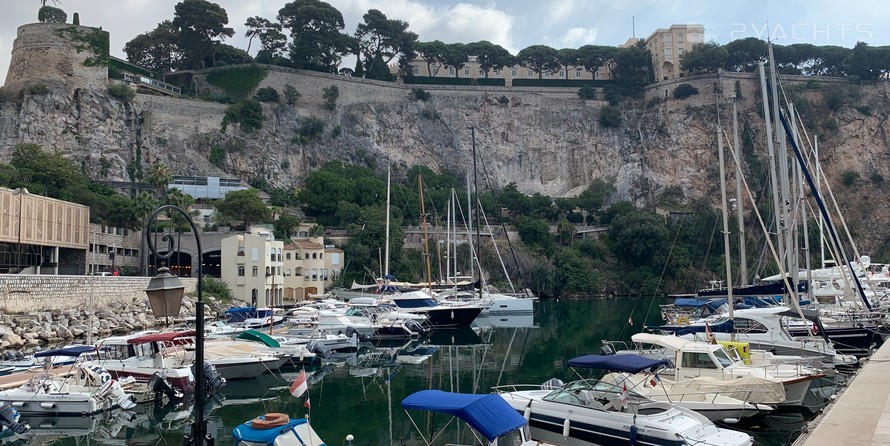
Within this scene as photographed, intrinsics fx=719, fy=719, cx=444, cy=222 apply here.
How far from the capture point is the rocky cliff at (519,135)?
81625mm

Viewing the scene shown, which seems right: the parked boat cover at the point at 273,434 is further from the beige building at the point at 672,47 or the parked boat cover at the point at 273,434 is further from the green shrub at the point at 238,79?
the beige building at the point at 672,47

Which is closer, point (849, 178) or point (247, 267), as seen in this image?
point (247, 267)

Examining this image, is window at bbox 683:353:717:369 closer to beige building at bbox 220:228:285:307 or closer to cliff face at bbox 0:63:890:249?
beige building at bbox 220:228:285:307

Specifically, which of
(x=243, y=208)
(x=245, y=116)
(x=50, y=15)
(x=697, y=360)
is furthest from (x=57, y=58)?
(x=697, y=360)

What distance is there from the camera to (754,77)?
96812mm

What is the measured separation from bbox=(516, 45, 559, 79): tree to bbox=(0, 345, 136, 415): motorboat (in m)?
93.5

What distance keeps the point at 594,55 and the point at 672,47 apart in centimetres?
1126

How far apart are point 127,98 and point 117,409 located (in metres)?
66.8

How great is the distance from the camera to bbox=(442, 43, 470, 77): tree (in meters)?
104

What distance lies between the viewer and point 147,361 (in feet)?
76.4

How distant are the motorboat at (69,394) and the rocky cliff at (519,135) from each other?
204 ft

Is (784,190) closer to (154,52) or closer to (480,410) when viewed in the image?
(480,410)

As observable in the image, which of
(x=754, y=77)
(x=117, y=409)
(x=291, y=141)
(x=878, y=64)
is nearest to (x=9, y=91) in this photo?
(x=291, y=141)

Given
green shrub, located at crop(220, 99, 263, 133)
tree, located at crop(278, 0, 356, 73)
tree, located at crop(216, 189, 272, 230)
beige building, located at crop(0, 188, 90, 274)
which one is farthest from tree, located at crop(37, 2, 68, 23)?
beige building, located at crop(0, 188, 90, 274)
